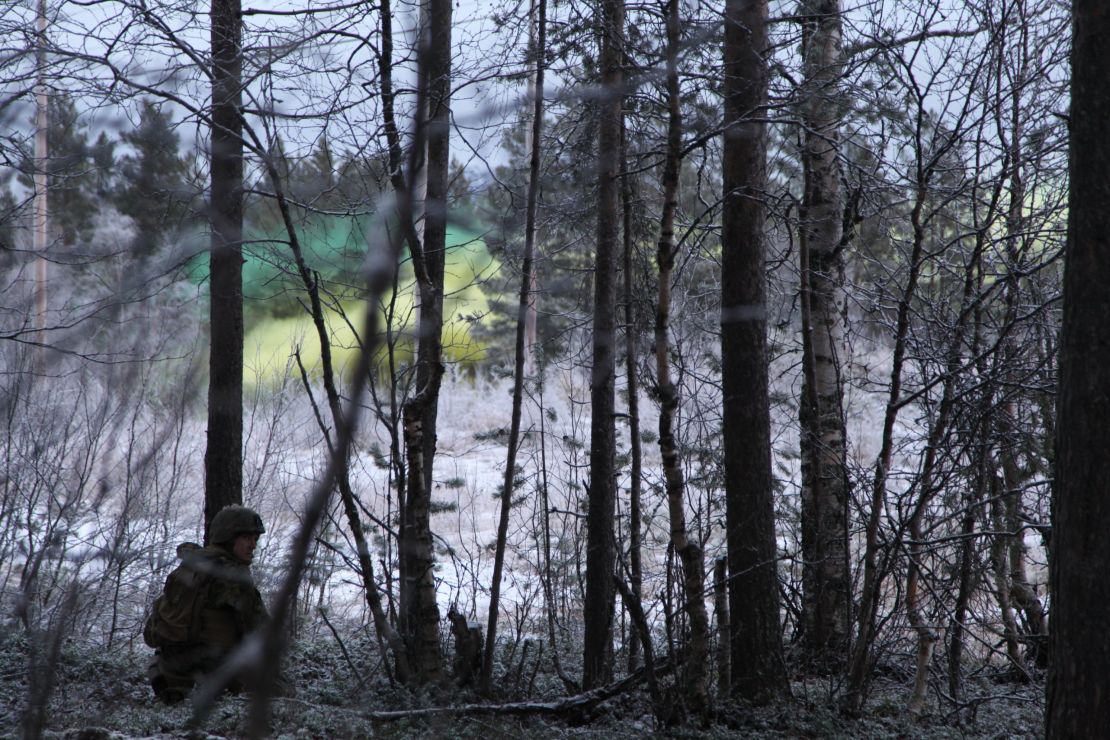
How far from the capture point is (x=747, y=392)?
6.68 meters

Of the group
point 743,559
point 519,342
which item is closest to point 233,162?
point 519,342

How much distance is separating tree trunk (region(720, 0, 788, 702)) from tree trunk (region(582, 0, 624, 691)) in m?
1.23

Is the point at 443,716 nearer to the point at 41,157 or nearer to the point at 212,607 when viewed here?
the point at 212,607

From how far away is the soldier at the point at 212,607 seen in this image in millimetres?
5418

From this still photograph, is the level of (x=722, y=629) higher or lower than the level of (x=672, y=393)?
lower

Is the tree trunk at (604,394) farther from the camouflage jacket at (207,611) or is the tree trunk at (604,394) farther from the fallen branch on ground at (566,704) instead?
the camouflage jacket at (207,611)

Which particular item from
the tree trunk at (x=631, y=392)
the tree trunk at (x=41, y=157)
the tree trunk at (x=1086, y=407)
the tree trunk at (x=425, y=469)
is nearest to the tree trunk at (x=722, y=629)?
the tree trunk at (x=631, y=392)

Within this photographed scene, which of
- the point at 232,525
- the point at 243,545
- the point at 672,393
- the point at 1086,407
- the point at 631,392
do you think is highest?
the point at 631,392

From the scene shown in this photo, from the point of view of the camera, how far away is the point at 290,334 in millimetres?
10648

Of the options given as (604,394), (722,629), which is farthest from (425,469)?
(722,629)

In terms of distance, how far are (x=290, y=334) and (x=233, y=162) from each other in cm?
328

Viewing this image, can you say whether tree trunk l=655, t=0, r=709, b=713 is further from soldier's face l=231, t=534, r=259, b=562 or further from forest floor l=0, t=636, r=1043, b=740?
soldier's face l=231, t=534, r=259, b=562

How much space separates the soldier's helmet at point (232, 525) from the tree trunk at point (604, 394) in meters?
3.01

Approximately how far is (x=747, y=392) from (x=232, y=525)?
3.74m
